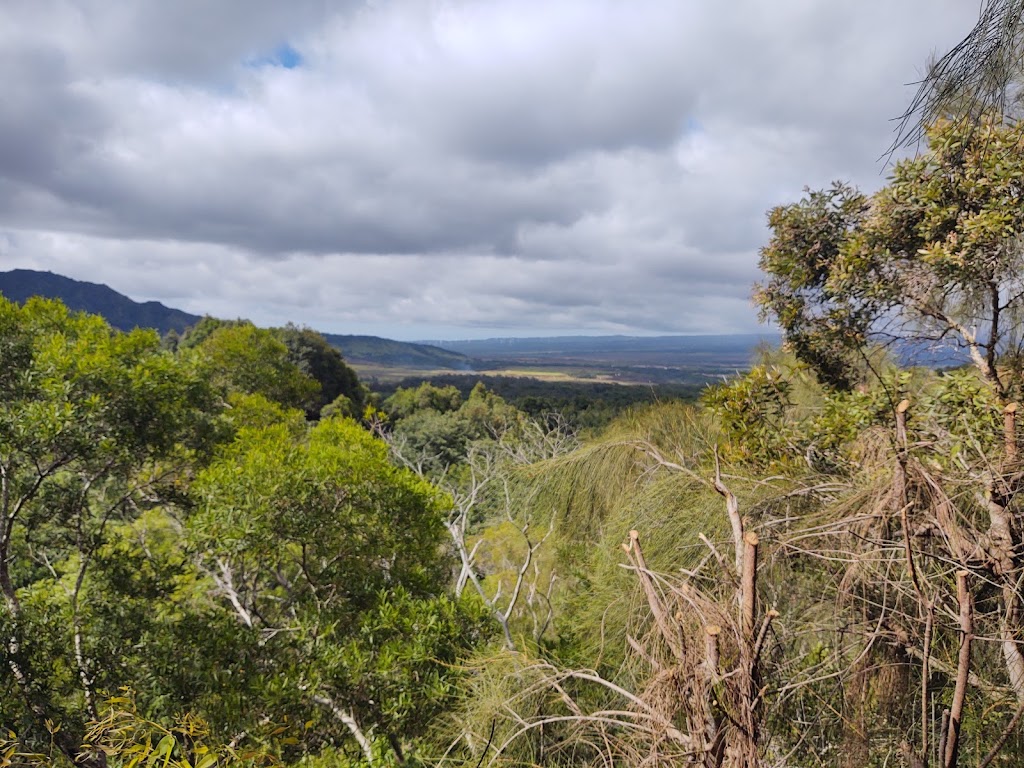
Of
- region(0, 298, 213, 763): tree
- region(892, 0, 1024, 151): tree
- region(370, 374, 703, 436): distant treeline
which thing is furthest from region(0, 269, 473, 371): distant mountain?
region(892, 0, 1024, 151): tree

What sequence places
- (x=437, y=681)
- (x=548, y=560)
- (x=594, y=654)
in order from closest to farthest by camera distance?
(x=437, y=681) → (x=594, y=654) → (x=548, y=560)

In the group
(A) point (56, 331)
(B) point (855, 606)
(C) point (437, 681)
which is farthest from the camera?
(A) point (56, 331)

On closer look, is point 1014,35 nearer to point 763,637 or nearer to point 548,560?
point 763,637

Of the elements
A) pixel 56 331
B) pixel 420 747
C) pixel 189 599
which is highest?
pixel 56 331

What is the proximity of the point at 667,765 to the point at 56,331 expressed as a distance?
5.74 metres

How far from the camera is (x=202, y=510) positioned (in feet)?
14.0

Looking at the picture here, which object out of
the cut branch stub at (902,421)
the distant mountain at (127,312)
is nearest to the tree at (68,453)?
the cut branch stub at (902,421)

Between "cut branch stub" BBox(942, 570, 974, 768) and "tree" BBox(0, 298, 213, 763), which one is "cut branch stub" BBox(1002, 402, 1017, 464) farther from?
"tree" BBox(0, 298, 213, 763)

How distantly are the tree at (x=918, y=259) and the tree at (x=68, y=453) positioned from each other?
16.4 feet

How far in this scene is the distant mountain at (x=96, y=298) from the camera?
554ft

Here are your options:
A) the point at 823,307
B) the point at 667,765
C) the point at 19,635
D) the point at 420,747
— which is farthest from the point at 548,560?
the point at 667,765

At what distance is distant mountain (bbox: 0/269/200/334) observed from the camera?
16888 cm

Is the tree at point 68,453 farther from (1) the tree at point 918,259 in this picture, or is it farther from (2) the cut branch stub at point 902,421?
(1) the tree at point 918,259

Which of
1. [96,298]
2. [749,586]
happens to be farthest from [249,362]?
[96,298]
